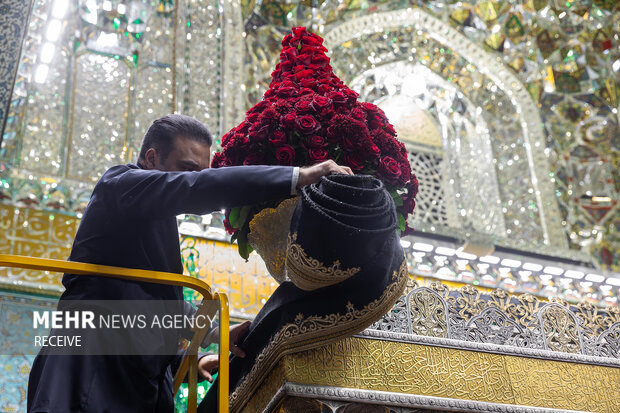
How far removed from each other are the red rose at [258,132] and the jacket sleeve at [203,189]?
220 mm

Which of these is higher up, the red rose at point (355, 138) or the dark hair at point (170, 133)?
the red rose at point (355, 138)

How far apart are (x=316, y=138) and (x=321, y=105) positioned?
96 mm

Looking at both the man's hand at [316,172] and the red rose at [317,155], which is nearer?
the man's hand at [316,172]

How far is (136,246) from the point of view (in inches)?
74.1

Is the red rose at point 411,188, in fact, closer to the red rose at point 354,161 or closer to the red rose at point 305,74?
the red rose at point 354,161

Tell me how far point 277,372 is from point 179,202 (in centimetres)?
46

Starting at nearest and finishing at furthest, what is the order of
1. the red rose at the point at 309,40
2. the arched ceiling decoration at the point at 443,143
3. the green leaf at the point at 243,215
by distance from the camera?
the green leaf at the point at 243,215
the red rose at the point at 309,40
the arched ceiling decoration at the point at 443,143

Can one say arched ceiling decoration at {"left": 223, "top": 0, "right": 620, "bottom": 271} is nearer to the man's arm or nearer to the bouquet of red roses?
the bouquet of red roses

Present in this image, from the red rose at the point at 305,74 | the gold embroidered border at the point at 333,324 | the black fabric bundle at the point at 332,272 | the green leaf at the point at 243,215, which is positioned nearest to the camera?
the black fabric bundle at the point at 332,272

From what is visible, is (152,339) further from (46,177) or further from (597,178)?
(597,178)

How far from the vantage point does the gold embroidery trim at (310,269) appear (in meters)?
1.66

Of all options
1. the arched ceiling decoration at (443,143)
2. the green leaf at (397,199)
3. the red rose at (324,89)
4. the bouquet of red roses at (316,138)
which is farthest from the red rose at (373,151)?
the arched ceiling decoration at (443,143)

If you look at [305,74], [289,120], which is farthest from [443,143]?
[289,120]

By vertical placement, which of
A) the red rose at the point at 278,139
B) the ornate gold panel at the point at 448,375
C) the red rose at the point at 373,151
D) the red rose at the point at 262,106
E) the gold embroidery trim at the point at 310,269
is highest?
the red rose at the point at 262,106
